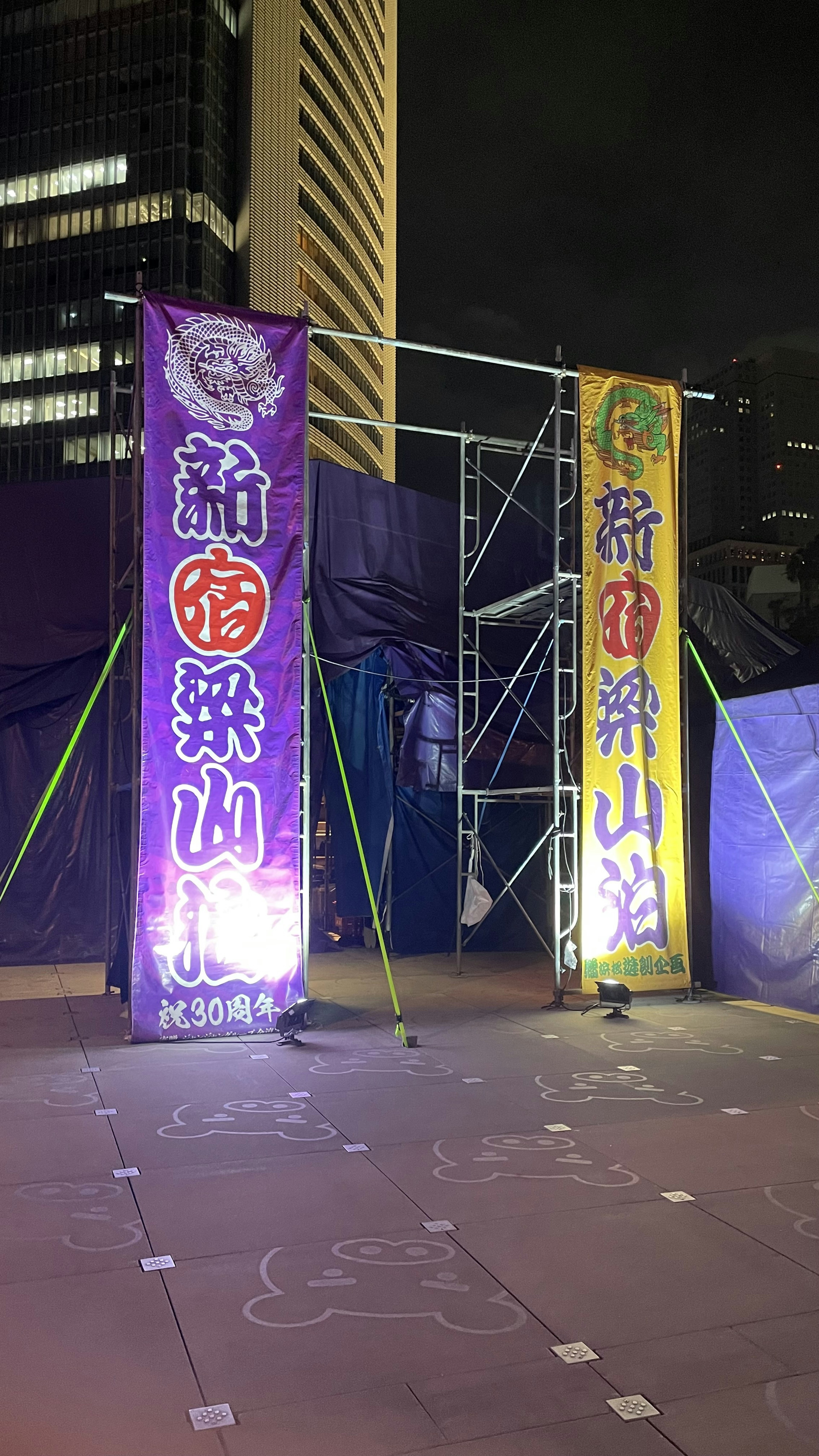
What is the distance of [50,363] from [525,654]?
47.1 meters

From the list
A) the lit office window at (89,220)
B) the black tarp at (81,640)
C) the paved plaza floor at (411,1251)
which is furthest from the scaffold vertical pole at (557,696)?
the lit office window at (89,220)

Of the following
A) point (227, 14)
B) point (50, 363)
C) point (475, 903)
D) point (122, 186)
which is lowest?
point (475, 903)

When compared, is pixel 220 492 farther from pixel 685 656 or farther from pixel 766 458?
pixel 766 458

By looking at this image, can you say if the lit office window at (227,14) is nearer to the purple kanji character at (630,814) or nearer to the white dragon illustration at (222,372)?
the white dragon illustration at (222,372)

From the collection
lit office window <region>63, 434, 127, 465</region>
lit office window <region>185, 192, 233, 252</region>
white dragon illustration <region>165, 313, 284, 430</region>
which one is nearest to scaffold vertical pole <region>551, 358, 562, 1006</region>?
white dragon illustration <region>165, 313, 284, 430</region>

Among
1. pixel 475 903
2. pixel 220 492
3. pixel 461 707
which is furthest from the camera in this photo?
pixel 461 707

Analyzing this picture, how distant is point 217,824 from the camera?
22.6 feet

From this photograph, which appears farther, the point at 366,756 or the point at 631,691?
the point at 366,756

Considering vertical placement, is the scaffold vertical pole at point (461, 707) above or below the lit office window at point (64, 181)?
below

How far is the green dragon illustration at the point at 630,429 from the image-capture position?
8.09 metres

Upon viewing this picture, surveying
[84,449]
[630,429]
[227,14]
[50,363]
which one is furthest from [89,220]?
[630,429]

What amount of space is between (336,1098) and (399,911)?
5858 millimetres

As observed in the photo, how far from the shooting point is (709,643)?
11.2 m

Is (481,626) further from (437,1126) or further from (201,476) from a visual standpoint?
(437,1126)
